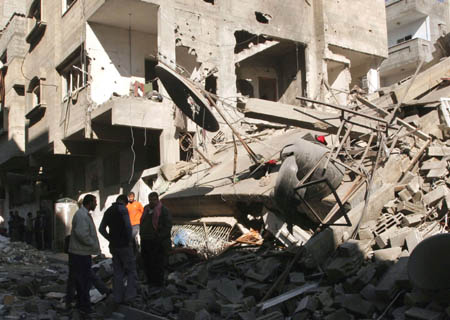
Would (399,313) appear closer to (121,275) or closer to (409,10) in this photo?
(121,275)

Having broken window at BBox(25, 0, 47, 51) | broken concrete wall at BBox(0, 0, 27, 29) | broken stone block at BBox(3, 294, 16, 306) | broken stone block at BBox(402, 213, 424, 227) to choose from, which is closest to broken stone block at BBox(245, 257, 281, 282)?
broken stone block at BBox(402, 213, 424, 227)

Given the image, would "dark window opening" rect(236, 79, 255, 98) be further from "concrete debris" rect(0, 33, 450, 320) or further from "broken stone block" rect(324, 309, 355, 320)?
"broken stone block" rect(324, 309, 355, 320)

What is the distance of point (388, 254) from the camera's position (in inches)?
251

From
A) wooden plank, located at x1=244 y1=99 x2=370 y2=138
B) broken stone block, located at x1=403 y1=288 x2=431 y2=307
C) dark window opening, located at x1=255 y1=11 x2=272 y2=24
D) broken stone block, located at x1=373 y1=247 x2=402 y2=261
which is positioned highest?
dark window opening, located at x1=255 y1=11 x2=272 y2=24

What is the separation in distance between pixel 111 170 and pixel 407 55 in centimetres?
2203

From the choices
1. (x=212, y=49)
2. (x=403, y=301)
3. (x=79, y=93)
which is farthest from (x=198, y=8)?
(x=403, y=301)

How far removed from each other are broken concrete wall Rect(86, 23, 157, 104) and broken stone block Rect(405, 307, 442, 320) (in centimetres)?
1242

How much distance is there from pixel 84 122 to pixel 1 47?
44.7 ft

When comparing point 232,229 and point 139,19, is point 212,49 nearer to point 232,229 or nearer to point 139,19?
point 139,19

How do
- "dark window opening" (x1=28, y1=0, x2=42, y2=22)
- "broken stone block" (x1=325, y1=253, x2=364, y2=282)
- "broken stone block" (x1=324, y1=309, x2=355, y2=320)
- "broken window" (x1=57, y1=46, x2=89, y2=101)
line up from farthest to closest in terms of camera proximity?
1. "dark window opening" (x1=28, y1=0, x2=42, y2=22)
2. "broken window" (x1=57, y1=46, x2=89, y2=101)
3. "broken stone block" (x1=325, y1=253, x2=364, y2=282)
4. "broken stone block" (x1=324, y1=309, x2=355, y2=320)

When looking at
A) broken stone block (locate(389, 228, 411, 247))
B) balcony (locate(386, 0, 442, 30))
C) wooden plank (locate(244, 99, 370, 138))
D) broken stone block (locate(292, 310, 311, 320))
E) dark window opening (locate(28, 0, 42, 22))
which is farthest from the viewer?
balcony (locate(386, 0, 442, 30))

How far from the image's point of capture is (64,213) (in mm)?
18500

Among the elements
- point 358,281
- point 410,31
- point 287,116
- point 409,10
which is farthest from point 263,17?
point 410,31

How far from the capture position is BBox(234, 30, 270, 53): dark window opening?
58.2 feet
